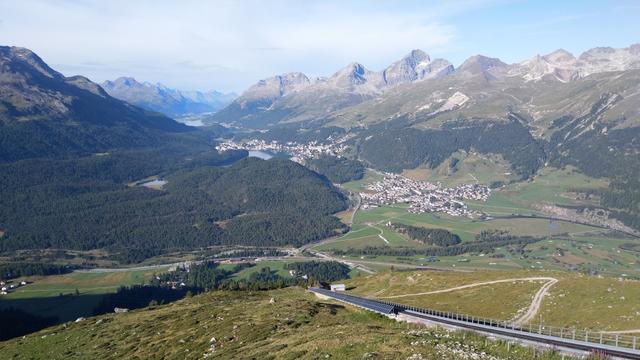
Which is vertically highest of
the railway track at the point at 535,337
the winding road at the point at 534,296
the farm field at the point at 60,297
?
the railway track at the point at 535,337

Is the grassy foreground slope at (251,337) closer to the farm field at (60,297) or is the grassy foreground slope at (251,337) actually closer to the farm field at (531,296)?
the farm field at (531,296)

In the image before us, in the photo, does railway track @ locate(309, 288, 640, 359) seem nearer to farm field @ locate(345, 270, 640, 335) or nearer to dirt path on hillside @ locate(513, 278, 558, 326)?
dirt path on hillside @ locate(513, 278, 558, 326)

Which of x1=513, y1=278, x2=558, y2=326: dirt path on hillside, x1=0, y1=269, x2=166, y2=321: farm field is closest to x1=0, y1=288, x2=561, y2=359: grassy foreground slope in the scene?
x1=513, y1=278, x2=558, y2=326: dirt path on hillside

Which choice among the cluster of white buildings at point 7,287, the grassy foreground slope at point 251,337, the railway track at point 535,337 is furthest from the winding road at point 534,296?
the cluster of white buildings at point 7,287

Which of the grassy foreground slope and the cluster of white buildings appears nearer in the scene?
the grassy foreground slope

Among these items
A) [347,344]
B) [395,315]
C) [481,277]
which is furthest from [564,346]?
[481,277]
